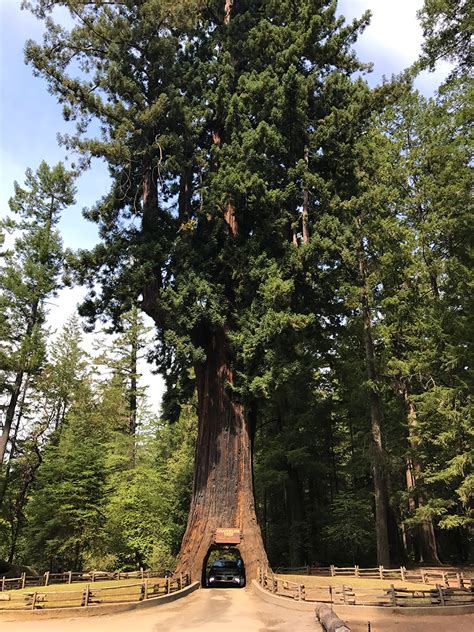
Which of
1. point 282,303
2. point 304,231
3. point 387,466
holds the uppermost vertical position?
point 304,231

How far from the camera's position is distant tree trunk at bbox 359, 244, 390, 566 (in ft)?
61.6

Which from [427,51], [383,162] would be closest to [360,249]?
[383,162]

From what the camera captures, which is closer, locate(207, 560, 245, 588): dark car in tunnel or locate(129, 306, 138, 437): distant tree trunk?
locate(207, 560, 245, 588): dark car in tunnel

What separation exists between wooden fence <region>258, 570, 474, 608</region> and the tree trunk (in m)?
2.38

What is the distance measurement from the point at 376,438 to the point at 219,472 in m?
8.15

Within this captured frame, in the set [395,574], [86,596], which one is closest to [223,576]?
[86,596]

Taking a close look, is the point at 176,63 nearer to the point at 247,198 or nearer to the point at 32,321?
the point at 247,198

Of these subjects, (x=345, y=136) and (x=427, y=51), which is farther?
(x=345, y=136)

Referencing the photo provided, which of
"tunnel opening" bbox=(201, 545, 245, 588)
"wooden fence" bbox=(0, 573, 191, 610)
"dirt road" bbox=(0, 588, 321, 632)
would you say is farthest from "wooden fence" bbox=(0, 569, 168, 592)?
"dirt road" bbox=(0, 588, 321, 632)

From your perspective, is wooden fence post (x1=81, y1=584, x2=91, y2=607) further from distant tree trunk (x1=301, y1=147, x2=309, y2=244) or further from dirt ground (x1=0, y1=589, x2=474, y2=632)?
distant tree trunk (x1=301, y1=147, x2=309, y2=244)

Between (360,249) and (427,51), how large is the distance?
10033 mm

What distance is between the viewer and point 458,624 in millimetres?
8883

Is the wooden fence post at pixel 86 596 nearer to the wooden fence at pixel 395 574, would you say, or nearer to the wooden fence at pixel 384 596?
the wooden fence at pixel 384 596

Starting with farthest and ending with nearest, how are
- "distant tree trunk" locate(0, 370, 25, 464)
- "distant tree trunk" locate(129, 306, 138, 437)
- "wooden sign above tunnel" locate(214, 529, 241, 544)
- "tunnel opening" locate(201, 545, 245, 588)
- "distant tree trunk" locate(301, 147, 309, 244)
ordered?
"distant tree trunk" locate(129, 306, 138, 437) < "distant tree trunk" locate(0, 370, 25, 464) < "distant tree trunk" locate(301, 147, 309, 244) < "tunnel opening" locate(201, 545, 245, 588) < "wooden sign above tunnel" locate(214, 529, 241, 544)
